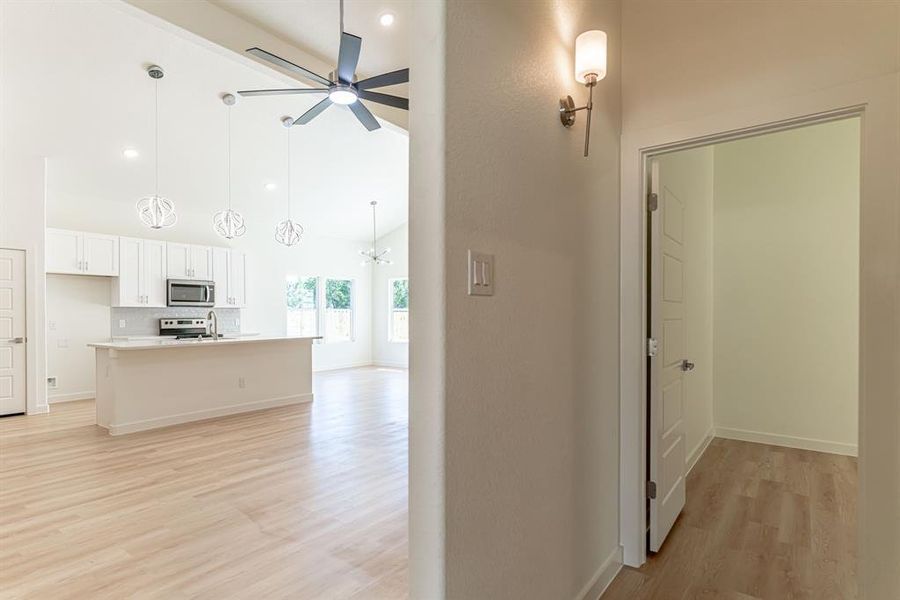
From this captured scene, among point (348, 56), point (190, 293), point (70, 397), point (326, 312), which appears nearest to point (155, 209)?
point (190, 293)

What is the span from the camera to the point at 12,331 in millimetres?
5664

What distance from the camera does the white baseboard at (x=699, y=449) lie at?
3694 millimetres

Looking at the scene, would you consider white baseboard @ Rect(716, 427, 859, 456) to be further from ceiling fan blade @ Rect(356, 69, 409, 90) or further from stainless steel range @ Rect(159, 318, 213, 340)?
stainless steel range @ Rect(159, 318, 213, 340)

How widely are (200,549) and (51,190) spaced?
6.28 metres

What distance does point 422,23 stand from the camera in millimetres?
1250

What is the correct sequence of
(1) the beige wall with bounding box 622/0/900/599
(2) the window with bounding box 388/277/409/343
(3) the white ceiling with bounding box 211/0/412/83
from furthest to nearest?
1. (2) the window with bounding box 388/277/409/343
2. (3) the white ceiling with bounding box 211/0/412/83
3. (1) the beige wall with bounding box 622/0/900/599

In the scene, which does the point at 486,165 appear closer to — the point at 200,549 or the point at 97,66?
the point at 200,549

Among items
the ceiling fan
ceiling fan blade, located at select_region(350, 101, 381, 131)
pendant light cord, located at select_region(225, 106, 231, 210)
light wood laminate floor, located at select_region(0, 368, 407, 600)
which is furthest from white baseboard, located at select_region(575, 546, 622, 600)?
Answer: pendant light cord, located at select_region(225, 106, 231, 210)

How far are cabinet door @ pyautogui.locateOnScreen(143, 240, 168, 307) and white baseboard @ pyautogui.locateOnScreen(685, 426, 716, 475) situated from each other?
7.42 metres

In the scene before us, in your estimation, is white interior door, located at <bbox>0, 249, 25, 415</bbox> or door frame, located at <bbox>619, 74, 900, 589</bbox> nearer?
door frame, located at <bbox>619, 74, 900, 589</bbox>

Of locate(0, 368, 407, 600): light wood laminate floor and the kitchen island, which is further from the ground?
the kitchen island

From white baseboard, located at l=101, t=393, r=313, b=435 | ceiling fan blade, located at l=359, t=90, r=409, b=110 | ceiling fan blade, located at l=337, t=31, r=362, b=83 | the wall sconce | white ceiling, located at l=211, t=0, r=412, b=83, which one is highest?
white ceiling, located at l=211, t=0, r=412, b=83

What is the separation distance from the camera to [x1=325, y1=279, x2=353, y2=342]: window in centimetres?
1008

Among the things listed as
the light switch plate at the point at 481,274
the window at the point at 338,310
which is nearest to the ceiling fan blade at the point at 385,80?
the light switch plate at the point at 481,274
